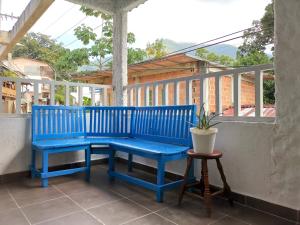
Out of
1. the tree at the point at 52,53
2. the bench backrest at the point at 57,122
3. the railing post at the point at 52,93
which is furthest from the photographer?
the tree at the point at 52,53

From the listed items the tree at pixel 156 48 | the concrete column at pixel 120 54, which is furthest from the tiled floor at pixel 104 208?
the tree at pixel 156 48

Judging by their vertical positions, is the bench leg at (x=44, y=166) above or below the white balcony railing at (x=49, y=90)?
below

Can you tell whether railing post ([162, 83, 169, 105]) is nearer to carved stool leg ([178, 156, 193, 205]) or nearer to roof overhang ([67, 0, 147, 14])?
carved stool leg ([178, 156, 193, 205])

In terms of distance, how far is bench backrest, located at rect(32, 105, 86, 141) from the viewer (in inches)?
119

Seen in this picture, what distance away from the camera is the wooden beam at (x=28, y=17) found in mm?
3710

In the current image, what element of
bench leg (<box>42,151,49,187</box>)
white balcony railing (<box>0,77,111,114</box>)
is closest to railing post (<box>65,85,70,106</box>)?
white balcony railing (<box>0,77,111,114</box>)

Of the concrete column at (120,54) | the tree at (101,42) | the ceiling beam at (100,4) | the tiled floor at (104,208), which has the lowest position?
the tiled floor at (104,208)

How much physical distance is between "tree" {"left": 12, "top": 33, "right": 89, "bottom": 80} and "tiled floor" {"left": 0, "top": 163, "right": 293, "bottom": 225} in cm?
669

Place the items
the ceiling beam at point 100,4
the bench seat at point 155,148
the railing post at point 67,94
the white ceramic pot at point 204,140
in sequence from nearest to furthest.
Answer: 1. the white ceramic pot at point 204,140
2. the bench seat at point 155,148
3. the railing post at point 67,94
4. the ceiling beam at point 100,4

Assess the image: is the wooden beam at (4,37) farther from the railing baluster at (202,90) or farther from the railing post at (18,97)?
the railing baluster at (202,90)

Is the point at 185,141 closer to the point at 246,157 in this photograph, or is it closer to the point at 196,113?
the point at 196,113

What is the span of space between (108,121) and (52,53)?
1426cm

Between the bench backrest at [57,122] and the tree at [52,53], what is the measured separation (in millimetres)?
5690

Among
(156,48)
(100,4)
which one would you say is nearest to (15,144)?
(100,4)
